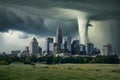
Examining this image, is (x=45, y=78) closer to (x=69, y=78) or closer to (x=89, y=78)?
(x=69, y=78)

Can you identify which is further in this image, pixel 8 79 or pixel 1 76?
pixel 1 76

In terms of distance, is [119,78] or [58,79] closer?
[58,79]

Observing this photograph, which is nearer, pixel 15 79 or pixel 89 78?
pixel 15 79

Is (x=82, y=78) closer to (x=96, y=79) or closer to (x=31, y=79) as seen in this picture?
(x=96, y=79)

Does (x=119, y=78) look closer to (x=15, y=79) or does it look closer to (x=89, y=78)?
(x=89, y=78)

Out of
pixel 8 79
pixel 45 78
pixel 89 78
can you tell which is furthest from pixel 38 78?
pixel 89 78

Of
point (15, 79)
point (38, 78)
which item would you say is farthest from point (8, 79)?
point (38, 78)

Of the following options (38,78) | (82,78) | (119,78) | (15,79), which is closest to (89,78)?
(82,78)
